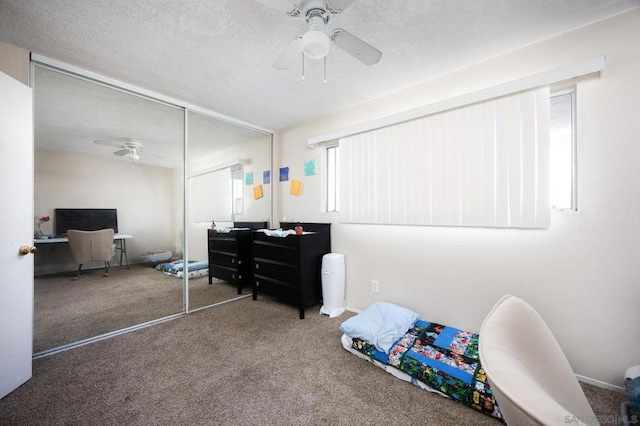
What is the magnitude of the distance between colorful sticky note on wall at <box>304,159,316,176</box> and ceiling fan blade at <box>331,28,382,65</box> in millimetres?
1827

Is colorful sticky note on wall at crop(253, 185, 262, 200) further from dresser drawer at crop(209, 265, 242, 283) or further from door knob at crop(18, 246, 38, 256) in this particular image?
door knob at crop(18, 246, 38, 256)

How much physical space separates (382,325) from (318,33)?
7.26 feet

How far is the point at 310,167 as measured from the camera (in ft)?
11.3

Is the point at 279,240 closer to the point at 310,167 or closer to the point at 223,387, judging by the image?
the point at 310,167

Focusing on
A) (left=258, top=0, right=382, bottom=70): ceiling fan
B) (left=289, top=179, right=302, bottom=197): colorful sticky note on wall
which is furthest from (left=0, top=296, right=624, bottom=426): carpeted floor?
(left=258, top=0, right=382, bottom=70): ceiling fan

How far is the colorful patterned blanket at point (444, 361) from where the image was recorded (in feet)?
4.96

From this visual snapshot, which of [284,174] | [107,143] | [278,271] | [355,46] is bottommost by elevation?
[278,271]

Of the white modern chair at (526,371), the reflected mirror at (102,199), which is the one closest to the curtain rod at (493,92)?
the white modern chair at (526,371)

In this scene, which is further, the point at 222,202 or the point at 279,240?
the point at 222,202

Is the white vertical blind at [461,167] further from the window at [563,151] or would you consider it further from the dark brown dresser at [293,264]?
the dark brown dresser at [293,264]

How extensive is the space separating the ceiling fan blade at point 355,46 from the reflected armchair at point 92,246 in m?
2.71

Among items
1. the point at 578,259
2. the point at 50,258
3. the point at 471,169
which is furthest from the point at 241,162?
the point at 578,259

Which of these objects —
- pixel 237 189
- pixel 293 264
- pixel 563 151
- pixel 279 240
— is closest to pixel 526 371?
pixel 563 151

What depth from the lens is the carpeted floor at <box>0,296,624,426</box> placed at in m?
1.46
